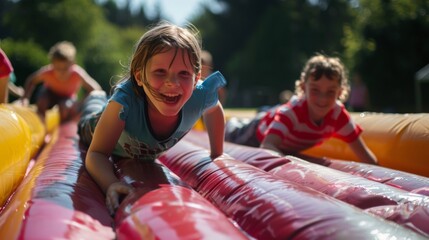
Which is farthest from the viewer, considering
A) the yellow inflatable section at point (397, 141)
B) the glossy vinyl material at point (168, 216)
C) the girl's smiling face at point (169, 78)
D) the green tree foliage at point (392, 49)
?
the green tree foliage at point (392, 49)

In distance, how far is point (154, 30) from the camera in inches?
74.4

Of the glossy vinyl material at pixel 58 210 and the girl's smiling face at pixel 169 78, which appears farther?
the girl's smiling face at pixel 169 78

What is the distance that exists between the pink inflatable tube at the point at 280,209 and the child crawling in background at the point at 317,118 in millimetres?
1040

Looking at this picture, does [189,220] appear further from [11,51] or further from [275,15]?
[275,15]

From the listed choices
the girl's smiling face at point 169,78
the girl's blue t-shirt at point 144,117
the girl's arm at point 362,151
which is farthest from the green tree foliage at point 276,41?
the girl's smiling face at point 169,78

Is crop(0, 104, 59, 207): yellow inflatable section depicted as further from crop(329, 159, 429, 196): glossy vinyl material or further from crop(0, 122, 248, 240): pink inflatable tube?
crop(329, 159, 429, 196): glossy vinyl material

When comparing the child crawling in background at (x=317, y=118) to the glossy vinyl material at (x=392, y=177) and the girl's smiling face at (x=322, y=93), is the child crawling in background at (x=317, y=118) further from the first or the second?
the glossy vinyl material at (x=392, y=177)

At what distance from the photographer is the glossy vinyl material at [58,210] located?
1202 millimetres

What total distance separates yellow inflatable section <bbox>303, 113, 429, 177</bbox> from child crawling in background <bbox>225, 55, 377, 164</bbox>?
3.4 inches

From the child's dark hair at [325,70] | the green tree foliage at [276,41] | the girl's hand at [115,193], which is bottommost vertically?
the green tree foliage at [276,41]

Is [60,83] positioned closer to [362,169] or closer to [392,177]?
[362,169]


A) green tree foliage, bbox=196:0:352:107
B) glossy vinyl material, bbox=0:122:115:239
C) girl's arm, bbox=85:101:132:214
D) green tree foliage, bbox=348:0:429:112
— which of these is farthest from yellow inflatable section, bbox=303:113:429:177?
green tree foliage, bbox=196:0:352:107

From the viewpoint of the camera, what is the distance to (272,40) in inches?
1109

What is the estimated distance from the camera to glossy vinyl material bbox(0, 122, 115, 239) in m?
1.20
